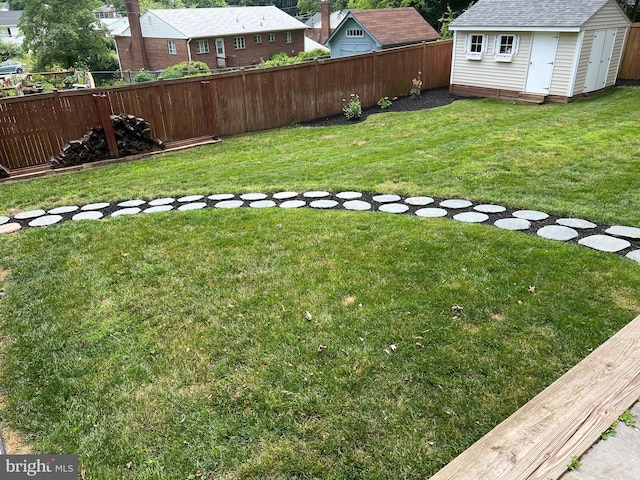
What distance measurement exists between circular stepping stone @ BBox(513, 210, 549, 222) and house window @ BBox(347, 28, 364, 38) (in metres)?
20.7

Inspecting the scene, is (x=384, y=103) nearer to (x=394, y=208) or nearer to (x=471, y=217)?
(x=394, y=208)

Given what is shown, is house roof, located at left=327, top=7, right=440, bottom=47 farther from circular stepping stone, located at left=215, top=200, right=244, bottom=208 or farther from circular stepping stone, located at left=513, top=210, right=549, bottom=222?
circular stepping stone, located at left=513, top=210, right=549, bottom=222

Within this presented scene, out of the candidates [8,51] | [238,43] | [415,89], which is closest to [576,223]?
[415,89]

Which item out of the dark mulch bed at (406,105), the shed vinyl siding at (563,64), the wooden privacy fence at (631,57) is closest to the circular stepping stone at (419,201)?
the dark mulch bed at (406,105)

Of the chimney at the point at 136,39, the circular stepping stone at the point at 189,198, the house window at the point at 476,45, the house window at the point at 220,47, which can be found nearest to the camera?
the circular stepping stone at the point at 189,198

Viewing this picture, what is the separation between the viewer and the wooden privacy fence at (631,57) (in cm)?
1409

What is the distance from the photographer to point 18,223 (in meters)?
5.58

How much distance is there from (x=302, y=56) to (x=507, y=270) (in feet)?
102

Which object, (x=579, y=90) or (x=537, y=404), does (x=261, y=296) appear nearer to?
(x=537, y=404)

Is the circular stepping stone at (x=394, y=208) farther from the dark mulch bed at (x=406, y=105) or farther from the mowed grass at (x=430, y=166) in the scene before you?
the dark mulch bed at (x=406, y=105)

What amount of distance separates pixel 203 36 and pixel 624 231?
109 feet

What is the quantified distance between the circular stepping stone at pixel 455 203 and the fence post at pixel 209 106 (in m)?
6.66

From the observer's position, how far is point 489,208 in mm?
5328

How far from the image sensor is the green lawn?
237cm
